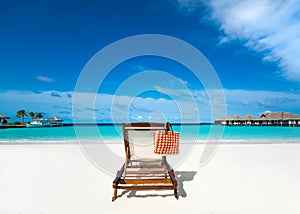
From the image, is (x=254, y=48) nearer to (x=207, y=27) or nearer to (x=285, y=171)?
(x=207, y=27)

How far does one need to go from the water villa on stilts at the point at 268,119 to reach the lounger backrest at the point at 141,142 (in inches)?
1101

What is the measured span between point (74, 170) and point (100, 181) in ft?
3.29

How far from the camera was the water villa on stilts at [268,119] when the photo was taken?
95.3ft

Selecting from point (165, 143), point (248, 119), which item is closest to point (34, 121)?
point (165, 143)

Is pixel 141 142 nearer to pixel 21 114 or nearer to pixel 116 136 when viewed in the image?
pixel 116 136

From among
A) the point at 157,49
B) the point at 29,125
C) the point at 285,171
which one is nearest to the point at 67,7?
the point at 157,49

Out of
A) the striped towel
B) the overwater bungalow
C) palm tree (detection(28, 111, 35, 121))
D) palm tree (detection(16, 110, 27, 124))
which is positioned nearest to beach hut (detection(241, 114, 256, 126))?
the overwater bungalow

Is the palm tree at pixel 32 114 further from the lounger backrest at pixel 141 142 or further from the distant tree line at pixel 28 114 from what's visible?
the lounger backrest at pixel 141 142

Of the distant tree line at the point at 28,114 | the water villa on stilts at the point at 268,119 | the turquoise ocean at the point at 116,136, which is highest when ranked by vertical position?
the distant tree line at the point at 28,114

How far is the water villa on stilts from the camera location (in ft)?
95.3

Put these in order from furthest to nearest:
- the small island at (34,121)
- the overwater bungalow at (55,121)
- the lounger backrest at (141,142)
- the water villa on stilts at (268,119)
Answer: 1. the water villa on stilts at (268,119)
2. the overwater bungalow at (55,121)
3. the small island at (34,121)
4. the lounger backrest at (141,142)

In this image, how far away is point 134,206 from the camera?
7.79 ft

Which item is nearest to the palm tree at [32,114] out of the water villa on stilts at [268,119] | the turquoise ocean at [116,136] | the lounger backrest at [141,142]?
the turquoise ocean at [116,136]

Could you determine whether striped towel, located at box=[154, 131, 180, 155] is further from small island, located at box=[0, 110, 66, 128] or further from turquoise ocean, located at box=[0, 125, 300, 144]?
small island, located at box=[0, 110, 66, 128]
